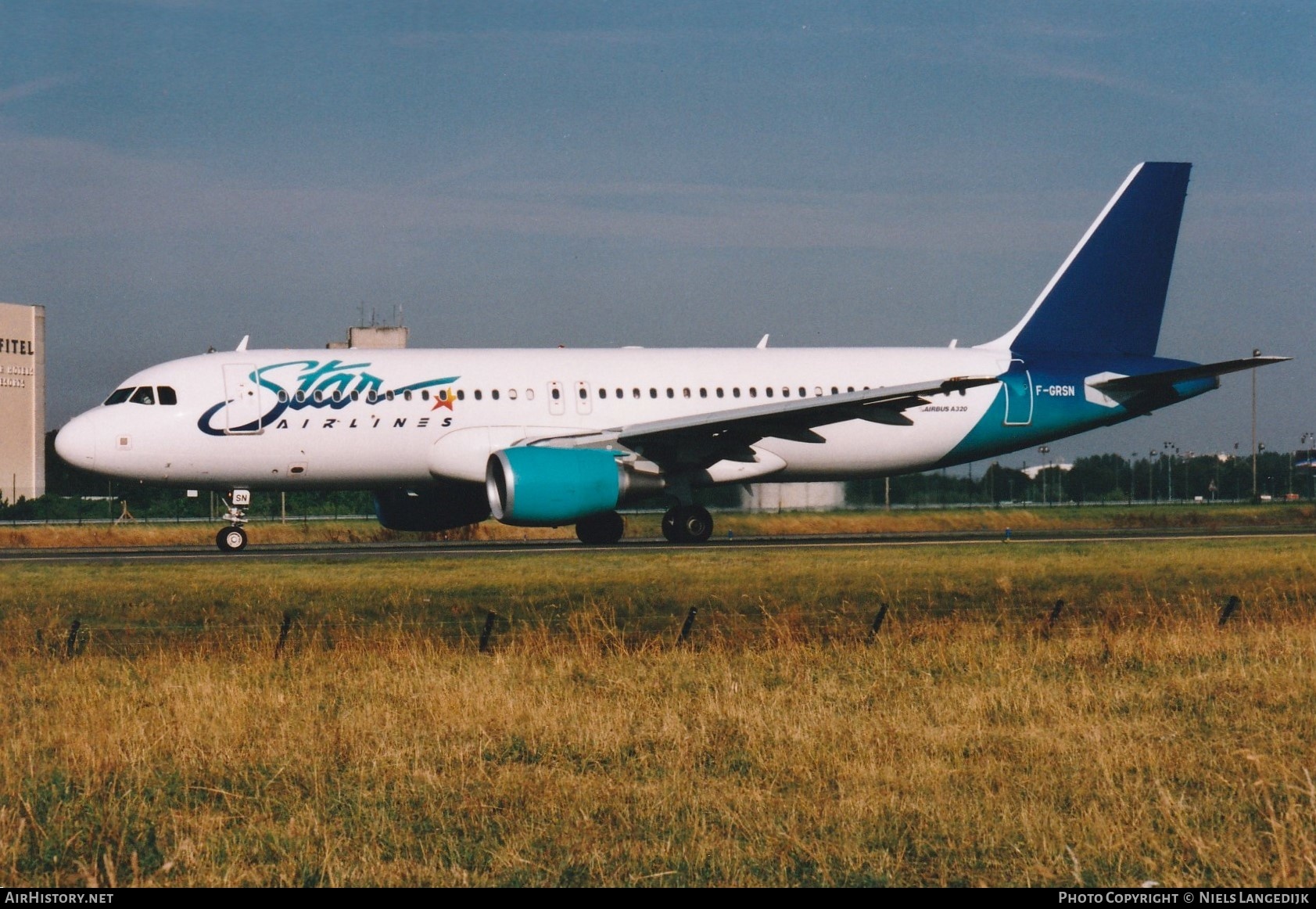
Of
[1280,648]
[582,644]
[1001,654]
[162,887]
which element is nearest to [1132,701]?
[1001,654]

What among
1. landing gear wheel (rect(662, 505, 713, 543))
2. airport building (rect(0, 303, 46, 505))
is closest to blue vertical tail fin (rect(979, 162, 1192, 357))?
landing gear wheel (rect(662, 505, 713, 543))

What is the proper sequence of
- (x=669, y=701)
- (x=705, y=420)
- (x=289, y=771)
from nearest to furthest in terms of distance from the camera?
(x=289, y=771), (x=669, y=701), (x=705, y=420)

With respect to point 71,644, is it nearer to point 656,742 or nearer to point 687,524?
point 656,742

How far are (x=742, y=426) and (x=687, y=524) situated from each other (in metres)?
2.85

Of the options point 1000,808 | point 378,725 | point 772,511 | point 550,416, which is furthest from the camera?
point 772,511

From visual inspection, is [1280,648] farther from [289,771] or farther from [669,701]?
[289,771]

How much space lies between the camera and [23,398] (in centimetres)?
7669

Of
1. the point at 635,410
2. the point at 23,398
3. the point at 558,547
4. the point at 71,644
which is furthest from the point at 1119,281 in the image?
the point at 23,398

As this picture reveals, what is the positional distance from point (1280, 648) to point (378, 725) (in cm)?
909

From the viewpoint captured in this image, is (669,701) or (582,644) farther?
(582,644)

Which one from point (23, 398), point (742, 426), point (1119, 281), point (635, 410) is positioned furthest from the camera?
point (23, 398)

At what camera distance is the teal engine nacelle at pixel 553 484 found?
1040 inches

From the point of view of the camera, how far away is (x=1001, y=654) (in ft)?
47.2
